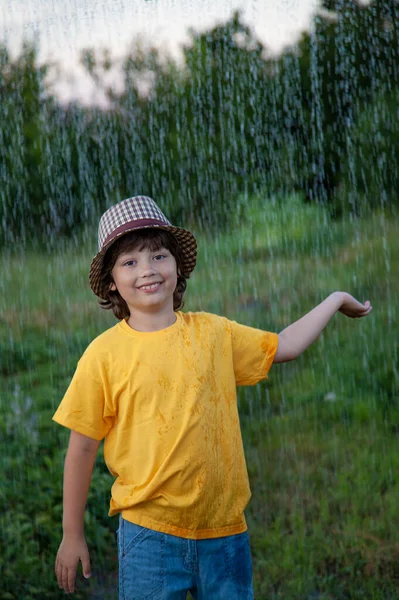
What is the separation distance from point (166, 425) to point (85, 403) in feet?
0.62

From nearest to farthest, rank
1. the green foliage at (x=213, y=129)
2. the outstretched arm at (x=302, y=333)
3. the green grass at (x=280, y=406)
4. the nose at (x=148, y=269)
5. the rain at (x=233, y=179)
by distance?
1. the nose at (x=148, y=269)
2. the outstretched arm at (x=302, y=333)
3. the green grass at (x=280, y=406)
4. the rain at (x=233, y=179)
5. the green foliage at (x=213, y=129)

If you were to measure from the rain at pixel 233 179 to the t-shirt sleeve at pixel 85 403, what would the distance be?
239 centimetres

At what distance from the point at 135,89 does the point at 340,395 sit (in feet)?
9.18

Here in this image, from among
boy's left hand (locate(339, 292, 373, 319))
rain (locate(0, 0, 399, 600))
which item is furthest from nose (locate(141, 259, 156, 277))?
rain (locate(0, 0, 399, 600))

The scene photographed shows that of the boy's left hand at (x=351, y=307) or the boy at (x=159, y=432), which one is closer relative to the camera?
the boy at (x=159, y=432)

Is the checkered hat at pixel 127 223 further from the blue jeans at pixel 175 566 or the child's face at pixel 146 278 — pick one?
the blue jeans at pixel 175 566

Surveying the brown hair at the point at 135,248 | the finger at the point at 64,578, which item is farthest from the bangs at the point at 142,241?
the finger at the point at 64,578

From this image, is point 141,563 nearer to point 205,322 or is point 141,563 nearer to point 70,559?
point 70,559

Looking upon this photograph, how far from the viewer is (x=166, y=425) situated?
71.4 inches

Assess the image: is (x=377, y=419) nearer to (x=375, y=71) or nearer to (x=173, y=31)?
(x=375, y=71)

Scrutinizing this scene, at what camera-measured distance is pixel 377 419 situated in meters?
4.23

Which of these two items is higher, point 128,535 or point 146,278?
point 146,278

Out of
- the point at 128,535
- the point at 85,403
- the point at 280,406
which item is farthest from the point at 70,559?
the point at 280,406

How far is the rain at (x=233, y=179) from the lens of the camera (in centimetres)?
456
